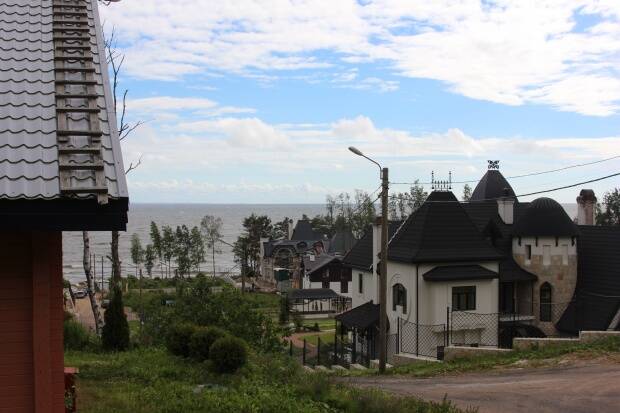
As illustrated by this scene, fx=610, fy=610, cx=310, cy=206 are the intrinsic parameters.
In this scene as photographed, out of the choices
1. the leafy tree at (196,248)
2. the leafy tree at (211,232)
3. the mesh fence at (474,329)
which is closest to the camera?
the mesh fence at (474,329)

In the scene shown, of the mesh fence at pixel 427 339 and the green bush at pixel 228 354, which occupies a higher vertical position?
the green bush at pixel 228 354

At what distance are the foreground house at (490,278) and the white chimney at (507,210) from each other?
10 centimetres

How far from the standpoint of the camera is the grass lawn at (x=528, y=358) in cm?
1677

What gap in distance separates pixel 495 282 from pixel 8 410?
24.1 metres

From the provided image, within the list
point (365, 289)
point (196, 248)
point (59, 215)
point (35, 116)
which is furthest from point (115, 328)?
point (196, 248)

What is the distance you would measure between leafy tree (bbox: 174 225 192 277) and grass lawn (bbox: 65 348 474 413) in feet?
198

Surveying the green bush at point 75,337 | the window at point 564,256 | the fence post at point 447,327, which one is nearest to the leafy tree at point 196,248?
the window at point 564,256

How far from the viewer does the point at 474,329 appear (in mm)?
25141

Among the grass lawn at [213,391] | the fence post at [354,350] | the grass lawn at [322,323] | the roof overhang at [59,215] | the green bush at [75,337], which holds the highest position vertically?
the roof overhang at [59,215]

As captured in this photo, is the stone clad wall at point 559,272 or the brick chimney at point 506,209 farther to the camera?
the brick chimney at point 506,209

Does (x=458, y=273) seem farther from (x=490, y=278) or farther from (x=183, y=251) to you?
(x=183, y=251)

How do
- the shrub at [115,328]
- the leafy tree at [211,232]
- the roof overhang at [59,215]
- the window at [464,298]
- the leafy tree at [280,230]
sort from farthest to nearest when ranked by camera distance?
the leafy tree at [211,232] → the leafy tree at [280,230] → the window at [464,298] → the shrub at [115,328] → the roof overhang at [59,215]

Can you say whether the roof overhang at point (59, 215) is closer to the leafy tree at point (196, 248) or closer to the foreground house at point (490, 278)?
the foreground house at point (490, 278)

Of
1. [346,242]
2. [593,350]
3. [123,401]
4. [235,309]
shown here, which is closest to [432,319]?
[593,350]
